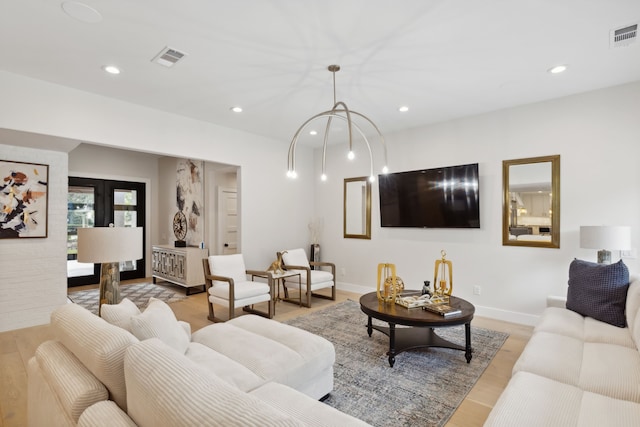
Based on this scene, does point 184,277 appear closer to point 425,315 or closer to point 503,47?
point 425,315

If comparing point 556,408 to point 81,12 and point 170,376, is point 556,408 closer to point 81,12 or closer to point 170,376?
point 170,376

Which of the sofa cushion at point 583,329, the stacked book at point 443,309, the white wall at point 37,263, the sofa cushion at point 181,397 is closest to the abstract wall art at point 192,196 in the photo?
the white wall at point 37,263

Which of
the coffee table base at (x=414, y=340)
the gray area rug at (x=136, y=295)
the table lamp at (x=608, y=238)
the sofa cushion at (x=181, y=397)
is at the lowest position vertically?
the gray area rug at (x=136, y=295)

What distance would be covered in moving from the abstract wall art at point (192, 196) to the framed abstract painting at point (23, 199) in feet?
8.58

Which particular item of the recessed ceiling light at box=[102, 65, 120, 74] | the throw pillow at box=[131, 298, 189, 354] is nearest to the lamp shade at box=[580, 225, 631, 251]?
the throw pillow at box=[131, 298, 189, 354]

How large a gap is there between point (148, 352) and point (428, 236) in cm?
439

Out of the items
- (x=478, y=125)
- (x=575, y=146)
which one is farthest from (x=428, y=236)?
(x=575, y=146)

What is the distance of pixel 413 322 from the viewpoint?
9.09ft

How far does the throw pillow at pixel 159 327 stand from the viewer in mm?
1792

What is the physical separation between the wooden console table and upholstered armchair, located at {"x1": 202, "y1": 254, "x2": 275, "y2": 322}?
1639 millimetres

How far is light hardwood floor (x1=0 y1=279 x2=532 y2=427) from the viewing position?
2199 mm

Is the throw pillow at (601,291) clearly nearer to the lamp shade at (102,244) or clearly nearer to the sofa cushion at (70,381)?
the sofa cushion at (70,381)

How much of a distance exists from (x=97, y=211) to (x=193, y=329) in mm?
4246

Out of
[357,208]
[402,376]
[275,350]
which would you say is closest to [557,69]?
[402,376]
